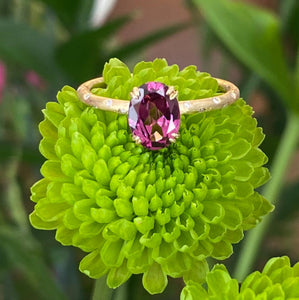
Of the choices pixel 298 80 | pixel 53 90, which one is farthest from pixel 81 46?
pixel 298 80

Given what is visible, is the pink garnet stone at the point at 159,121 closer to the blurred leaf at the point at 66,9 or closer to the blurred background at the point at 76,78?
the blurred background at the point at 76,78

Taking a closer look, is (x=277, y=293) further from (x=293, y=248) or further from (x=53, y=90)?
(x=293, y=248)

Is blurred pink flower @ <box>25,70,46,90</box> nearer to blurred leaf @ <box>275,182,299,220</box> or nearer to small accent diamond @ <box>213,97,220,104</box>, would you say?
blurred leaf @ <box>275,182,299,220</box>

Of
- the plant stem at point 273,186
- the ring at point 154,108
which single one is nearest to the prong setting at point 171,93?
the ring at point 154,108

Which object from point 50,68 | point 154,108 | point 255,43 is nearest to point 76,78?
point 50,68

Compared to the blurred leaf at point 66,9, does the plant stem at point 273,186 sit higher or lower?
lower

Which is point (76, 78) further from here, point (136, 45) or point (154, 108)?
point (154, 108)

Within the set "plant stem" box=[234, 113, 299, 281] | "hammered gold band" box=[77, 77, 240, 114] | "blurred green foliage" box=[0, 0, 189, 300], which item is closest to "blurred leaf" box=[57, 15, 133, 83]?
"blurred green foliage" box=[0, 0, 189, 300]
